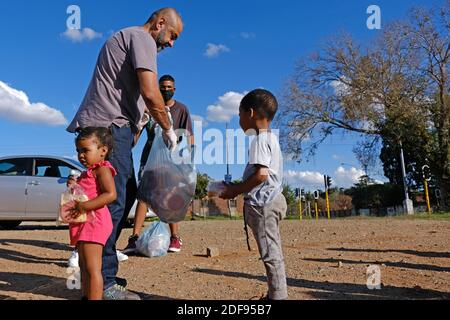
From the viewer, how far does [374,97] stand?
21.6m

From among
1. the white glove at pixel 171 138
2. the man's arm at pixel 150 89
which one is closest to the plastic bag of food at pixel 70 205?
the man's arm at pixel 150 89

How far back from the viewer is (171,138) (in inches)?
138

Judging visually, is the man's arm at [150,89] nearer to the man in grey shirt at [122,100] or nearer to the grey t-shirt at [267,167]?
the man in grey shirt at [122,100]

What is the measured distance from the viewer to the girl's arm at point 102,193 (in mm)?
2437

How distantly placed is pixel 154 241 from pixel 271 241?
2.28 metres

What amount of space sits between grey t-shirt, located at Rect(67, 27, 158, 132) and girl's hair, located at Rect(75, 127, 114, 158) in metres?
0.28

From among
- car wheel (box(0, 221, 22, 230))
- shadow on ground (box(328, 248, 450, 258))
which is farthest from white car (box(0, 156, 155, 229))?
shadow on ground (box(328, 248, 450, 258))

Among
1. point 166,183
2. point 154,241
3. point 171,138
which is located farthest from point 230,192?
point 154,241

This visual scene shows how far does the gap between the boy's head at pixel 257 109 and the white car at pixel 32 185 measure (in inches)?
246

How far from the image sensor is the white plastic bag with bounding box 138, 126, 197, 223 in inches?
145

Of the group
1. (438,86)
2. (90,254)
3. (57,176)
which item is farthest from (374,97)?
(90,254)

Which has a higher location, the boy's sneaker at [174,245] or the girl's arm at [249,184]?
the girl's arm at [249,184]

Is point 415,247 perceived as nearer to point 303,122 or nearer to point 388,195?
point 303,122

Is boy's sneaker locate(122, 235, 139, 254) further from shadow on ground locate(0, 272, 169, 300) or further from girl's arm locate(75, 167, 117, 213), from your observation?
girl's arm locate(75, 167, 117, 213)
